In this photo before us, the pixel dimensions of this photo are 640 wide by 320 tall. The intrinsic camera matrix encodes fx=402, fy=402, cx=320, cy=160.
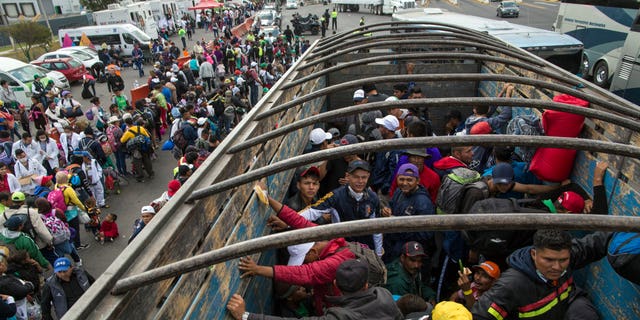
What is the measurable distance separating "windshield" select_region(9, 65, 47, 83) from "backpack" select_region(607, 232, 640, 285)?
1869cm

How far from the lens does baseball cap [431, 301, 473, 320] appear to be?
225cm

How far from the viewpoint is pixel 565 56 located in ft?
30.4

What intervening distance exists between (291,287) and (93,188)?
6.46 metres

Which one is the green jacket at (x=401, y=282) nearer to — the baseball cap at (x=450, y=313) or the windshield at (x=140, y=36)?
the baseball cap at (x=450, y=313)

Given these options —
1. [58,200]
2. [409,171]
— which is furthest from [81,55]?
[409,171]

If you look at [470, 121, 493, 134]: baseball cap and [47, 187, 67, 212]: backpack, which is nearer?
[470, 121, 493, 134]: baseball cap

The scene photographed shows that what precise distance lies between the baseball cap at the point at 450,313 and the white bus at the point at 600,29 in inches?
466

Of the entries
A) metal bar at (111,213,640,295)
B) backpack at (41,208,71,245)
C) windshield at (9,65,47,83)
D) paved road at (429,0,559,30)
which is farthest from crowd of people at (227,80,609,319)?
paved road at (429,0,559,30)

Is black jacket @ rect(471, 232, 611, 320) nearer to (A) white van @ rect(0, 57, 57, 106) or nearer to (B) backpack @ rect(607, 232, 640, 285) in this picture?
(B) backpack @ rect(607, 232, 640, 285)

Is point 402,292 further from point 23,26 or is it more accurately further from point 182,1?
point 182,1

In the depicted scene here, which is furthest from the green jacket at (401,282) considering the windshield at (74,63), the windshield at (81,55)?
the windshield at (81,55)

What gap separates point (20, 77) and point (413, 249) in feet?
57.8

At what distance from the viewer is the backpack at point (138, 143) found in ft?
29.1

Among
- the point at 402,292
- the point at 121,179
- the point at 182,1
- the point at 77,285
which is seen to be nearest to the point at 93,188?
the point at 121,179
